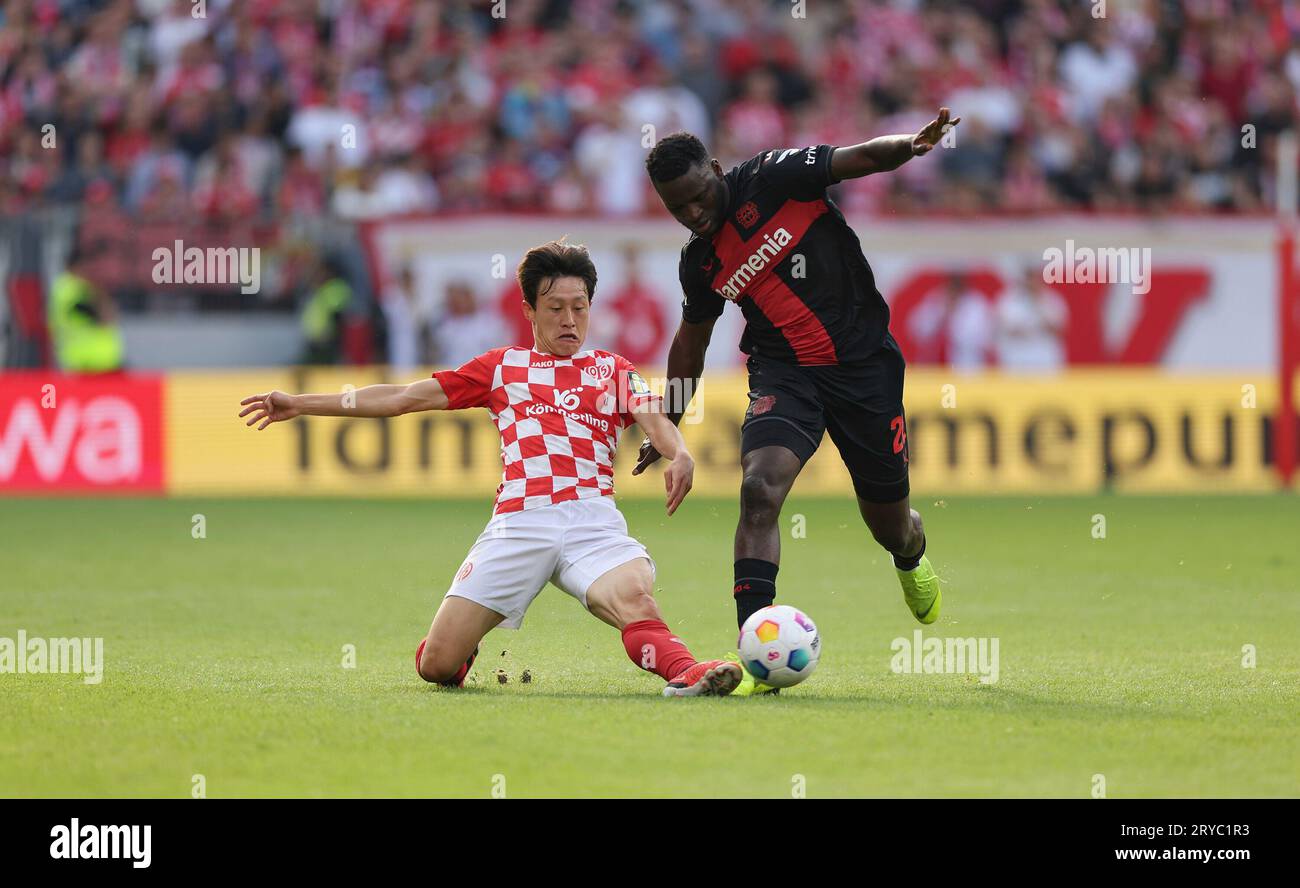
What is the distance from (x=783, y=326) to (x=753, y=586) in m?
1.18

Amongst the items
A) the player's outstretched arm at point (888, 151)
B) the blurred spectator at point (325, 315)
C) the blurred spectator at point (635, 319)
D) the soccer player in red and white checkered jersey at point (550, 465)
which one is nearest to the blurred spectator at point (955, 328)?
the blurred spectator at point (635, 319)

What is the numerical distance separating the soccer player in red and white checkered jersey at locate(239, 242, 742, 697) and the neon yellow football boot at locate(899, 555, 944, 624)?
1690mm

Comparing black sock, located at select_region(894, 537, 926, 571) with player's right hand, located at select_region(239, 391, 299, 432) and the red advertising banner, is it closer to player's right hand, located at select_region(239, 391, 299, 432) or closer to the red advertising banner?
player's right hand, located at select_region(239, 391, 299, 432)

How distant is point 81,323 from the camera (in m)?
18.0

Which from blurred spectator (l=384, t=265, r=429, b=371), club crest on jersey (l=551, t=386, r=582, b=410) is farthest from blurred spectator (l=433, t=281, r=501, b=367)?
club crest on jersey (l=551, t=386, r=582, b=410)

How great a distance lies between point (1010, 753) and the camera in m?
5.82

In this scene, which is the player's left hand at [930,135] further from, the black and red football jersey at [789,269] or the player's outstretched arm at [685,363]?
the player's outstretched arm at [685,363]

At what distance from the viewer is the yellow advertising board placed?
56.1 feet

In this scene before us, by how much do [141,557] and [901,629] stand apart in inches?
219

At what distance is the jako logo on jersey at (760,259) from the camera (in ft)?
25.0

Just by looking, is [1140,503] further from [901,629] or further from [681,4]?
[681,4]

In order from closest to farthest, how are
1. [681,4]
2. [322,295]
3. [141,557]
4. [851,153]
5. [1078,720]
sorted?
[1078,720] → [851,153] → [141,557] → [322,295] → [681,4]

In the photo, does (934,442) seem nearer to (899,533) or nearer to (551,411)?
(899,533)
